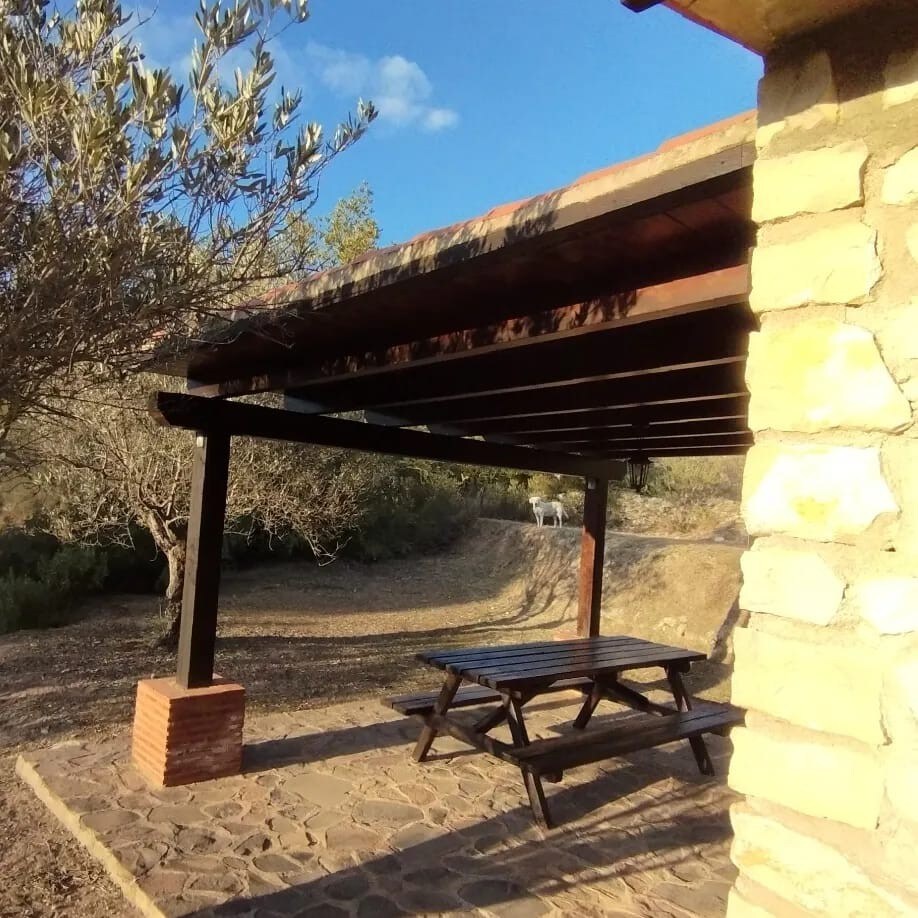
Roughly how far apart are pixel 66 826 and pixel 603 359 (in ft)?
10.8

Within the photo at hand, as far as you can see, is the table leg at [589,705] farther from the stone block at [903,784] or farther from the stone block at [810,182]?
the stone block at [810,182]

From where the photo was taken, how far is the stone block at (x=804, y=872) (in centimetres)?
125

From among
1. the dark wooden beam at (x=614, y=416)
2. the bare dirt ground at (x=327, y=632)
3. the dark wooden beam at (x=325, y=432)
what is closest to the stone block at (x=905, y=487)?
the dark wooden beam at (x=614, y=416)

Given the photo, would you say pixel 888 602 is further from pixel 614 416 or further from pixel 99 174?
pixel 614 416

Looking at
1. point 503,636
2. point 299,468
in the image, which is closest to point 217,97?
point 299,468

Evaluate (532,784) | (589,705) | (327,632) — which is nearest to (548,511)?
(327,632)

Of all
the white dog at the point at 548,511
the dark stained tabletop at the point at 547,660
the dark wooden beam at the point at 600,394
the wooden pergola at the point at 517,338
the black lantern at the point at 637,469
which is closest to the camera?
the wooden pergola at the point at 517,338

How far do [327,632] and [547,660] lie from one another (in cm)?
571

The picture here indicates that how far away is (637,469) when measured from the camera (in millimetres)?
6824

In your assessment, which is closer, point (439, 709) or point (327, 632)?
point (439, 709)

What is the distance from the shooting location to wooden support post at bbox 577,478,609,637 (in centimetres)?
680

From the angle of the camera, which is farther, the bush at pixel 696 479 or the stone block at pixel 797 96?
the bush at pixel 696 479

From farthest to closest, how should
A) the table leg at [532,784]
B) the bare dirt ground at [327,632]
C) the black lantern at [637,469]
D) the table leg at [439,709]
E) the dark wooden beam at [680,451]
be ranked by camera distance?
1. the black lantern at [637,469]
2. the dark wooden beam at [680,451]
3. the table leg at [439,709]
4. the table leg at [532,784]
5. the bare dirt ground at [327,632]

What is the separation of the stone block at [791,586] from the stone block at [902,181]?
62cm
